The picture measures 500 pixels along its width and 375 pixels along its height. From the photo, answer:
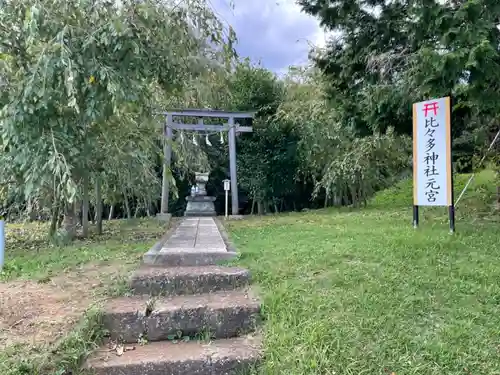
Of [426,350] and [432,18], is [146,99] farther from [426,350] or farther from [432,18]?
[426,350]

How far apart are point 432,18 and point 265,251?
2.98 metres

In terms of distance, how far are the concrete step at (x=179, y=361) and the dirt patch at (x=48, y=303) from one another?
14.4 inches

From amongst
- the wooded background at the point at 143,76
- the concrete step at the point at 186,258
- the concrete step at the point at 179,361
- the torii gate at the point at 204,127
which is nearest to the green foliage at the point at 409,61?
the wooded background at the point at 143,76

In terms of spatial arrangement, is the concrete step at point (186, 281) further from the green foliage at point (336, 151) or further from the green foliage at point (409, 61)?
the green foliage at point (336, 151)

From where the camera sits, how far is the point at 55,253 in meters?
4.80

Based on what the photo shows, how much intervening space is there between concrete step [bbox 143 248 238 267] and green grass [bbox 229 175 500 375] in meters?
0.25

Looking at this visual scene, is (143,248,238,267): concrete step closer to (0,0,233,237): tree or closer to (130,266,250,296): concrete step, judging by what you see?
(130,266,250,296): concrete step

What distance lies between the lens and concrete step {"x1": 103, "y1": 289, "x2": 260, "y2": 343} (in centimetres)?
260

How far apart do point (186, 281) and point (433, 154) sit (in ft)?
11.7

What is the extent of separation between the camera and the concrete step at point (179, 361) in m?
2.27

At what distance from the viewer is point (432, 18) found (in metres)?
4.30

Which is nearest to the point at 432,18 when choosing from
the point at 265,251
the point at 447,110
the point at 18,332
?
the point at 447,110

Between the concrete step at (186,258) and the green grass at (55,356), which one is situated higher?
the concrete step at (186,258)

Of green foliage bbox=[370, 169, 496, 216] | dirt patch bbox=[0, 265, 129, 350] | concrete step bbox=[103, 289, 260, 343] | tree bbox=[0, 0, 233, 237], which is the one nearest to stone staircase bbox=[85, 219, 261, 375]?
concrete step bbox=[103, 289, 260, 343]
